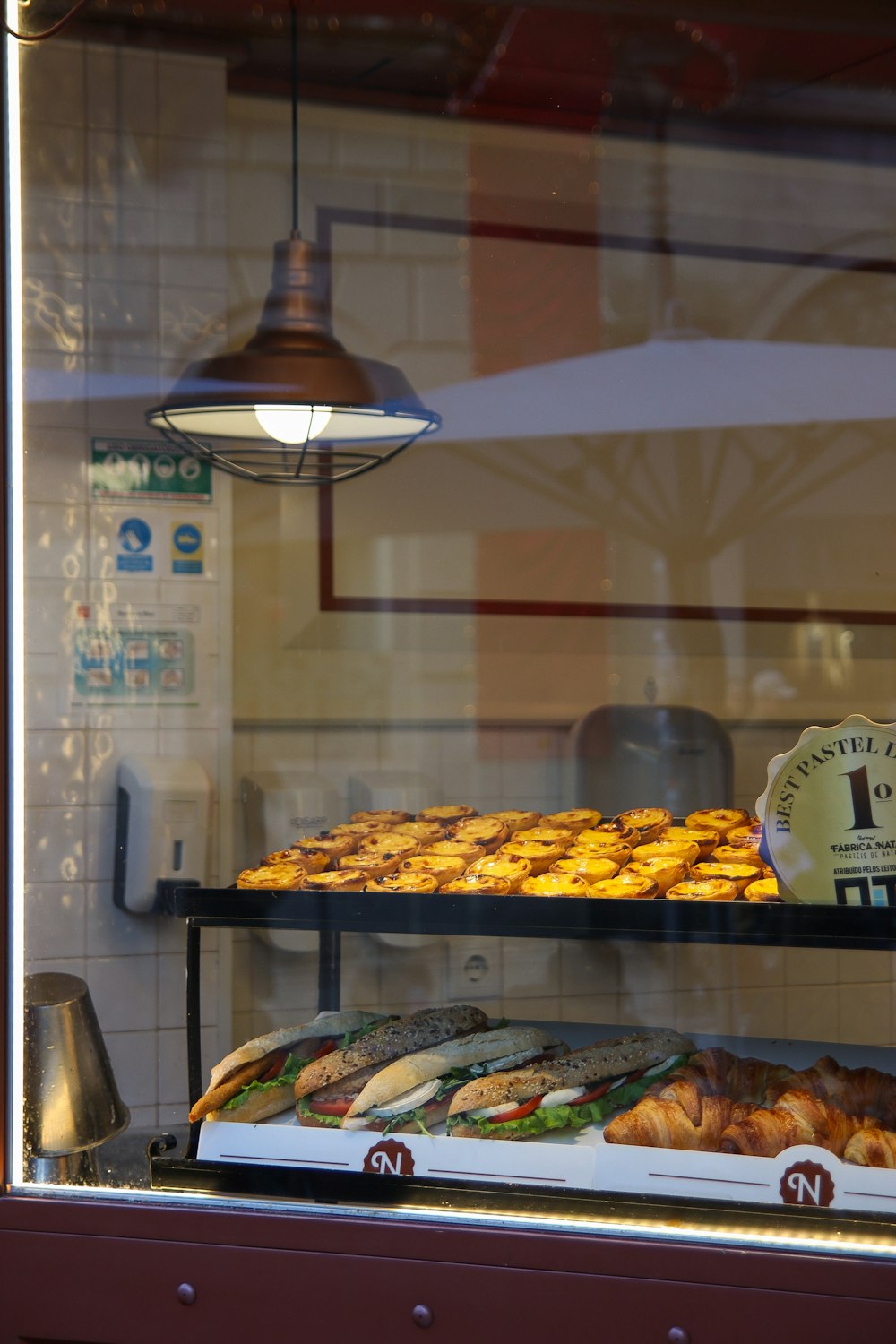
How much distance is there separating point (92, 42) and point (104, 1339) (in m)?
1.93

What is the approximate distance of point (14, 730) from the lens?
3.65ft

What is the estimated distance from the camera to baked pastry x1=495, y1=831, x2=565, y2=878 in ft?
4.08

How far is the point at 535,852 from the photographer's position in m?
1.27

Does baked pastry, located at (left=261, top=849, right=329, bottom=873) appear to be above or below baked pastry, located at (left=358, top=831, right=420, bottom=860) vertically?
below

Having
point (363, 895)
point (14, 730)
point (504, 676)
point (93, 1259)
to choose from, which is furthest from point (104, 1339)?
point (504, 676)

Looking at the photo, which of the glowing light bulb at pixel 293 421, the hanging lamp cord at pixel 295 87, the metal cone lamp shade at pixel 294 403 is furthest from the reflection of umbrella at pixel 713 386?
the hanging lamp cord at pixel 295 87

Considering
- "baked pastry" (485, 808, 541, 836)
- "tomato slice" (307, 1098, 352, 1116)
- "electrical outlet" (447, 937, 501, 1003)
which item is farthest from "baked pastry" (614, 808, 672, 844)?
"electrical outlet" (447, 937, 501, 1003)

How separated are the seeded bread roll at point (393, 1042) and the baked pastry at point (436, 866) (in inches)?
7.3

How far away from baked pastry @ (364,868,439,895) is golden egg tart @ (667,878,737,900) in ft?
0.80

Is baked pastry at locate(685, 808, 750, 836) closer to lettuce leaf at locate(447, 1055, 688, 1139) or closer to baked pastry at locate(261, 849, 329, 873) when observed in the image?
lettuce leaf at locate(447, 1055, 688, 1139)

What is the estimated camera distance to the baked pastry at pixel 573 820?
140 cm

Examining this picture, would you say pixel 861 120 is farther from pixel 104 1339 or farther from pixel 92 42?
pixel 104 1339

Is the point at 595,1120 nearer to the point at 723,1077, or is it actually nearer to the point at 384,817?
the point at 723,1077

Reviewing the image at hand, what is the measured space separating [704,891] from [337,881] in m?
0.38
